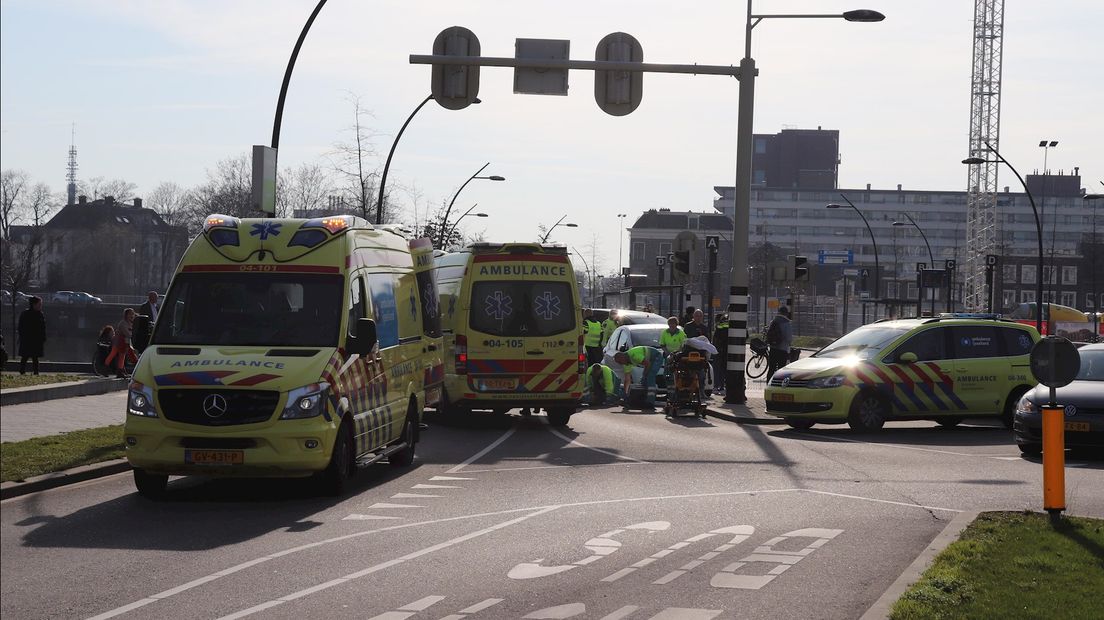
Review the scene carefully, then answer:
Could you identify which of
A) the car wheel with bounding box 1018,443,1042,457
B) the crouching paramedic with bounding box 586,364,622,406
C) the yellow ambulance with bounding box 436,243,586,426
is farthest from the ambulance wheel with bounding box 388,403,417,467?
the crouching paramedic with bounding box 586,364,622,406

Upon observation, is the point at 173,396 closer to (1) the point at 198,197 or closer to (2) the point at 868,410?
(2) the point at 868,410

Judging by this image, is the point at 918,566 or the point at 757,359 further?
the point at 757,359

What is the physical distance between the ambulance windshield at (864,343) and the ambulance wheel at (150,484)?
1252 centimetres

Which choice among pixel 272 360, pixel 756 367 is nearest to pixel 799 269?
pixel 756 367

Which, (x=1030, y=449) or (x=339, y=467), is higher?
(x=339, y=467)

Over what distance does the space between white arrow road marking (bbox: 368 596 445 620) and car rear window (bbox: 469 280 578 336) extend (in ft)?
43.6

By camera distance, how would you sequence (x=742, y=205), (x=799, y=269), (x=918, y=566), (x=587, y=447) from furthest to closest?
(x=799, y=269) → (x=742, y=205) → (x=587, y=447) → (x=918, y=566)

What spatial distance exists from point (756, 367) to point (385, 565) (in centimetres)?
3366

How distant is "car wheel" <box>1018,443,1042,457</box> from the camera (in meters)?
18.4

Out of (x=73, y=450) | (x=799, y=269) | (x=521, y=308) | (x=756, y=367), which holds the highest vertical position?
(x=799, y=269)

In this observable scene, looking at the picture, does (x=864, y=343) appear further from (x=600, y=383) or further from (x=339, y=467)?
(x=339, y=467)

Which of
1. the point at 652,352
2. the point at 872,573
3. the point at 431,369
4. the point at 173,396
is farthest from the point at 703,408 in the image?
the point at 872,573

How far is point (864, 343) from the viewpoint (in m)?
22.8

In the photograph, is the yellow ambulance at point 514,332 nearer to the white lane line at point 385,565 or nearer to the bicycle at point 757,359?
the white lane line at point 385,565
